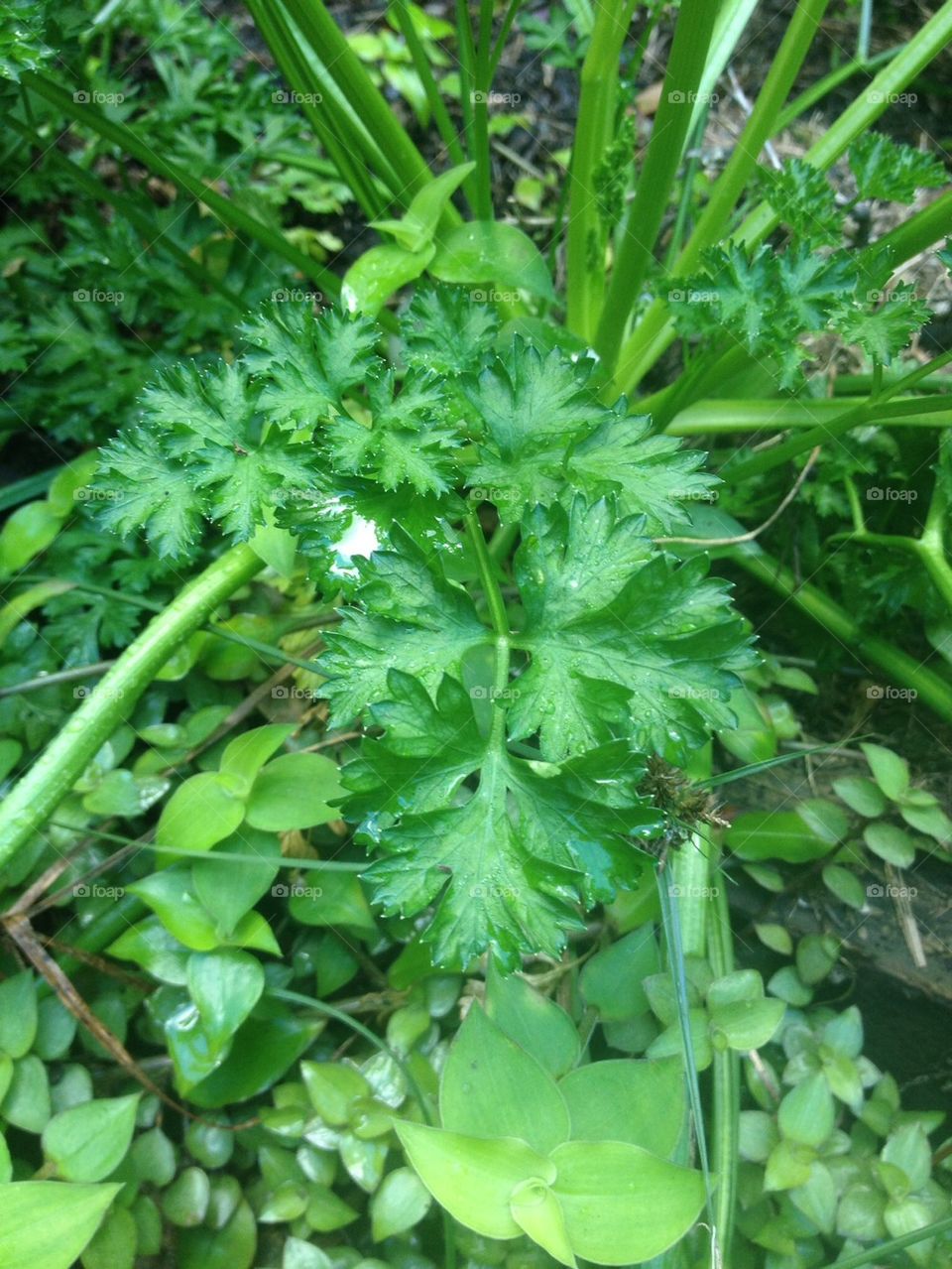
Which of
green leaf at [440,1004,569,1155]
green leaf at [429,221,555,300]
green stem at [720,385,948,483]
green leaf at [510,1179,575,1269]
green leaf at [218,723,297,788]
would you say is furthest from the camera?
green leaf at [429,221,555,300]

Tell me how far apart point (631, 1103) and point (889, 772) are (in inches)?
22.3

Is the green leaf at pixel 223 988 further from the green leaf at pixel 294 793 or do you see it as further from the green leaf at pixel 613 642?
the green leaf at pixel 613 642

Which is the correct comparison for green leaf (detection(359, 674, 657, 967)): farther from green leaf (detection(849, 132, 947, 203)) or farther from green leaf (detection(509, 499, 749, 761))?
green leaf (detection(849, 132, 947, 203))

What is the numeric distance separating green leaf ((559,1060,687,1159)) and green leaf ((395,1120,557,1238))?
3.4 inches

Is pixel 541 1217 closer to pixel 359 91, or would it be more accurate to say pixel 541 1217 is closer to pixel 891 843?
pixel 891 843

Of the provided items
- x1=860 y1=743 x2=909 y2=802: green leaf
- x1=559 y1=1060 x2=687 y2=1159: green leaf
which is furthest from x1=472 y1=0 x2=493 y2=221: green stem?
x1=559 y1=1060 x2=687 y2=1159: green leaf

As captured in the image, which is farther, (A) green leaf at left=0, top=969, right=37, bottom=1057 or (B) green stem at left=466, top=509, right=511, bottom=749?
(A) green leaf at left=0, top=969, right=37, bottom=1057

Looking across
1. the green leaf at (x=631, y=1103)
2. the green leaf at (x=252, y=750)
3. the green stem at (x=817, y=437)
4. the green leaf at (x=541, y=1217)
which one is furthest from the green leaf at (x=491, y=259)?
the green leaf at (x=541, y=1217)

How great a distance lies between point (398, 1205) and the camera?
1124 mm

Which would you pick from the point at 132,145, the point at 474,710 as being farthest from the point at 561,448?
the point at 132,145

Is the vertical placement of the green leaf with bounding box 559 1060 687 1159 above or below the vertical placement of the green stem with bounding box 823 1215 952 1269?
above

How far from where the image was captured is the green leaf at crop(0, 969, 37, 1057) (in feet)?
4.00

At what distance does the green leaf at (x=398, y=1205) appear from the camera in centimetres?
111

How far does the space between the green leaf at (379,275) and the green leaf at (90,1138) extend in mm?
1081
